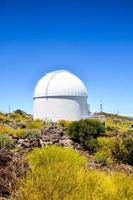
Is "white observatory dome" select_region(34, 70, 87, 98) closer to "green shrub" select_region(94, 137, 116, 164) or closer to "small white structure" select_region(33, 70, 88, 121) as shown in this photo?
"small white structure" select_region(33, 70, 88, 121)

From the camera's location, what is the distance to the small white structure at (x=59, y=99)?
125 ft

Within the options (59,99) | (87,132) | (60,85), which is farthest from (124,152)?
(60,85)

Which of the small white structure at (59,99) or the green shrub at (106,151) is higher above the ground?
the small white structure at (59,99)

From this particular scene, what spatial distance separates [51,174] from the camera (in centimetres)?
582

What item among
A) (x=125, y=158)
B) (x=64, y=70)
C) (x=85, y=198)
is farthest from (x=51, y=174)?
(x=64, y=70)

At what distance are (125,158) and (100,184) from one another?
25.1 feet

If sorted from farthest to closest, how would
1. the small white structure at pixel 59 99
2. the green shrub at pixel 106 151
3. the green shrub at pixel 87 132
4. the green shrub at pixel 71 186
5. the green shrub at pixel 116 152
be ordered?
the small white structure at pixel 59 99 → the green shrub at pixel 87 132 → the green shrub at pixel 116 152 → the green shrub at pixel 106 151 → the green shrub at pixel 71 186

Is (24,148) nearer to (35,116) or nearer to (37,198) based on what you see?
(37,198)

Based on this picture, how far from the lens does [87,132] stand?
56.0 feet

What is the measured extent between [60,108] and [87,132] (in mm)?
21050

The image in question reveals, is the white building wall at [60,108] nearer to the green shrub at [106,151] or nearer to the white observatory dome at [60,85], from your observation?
the white observatory dome at [60,85]

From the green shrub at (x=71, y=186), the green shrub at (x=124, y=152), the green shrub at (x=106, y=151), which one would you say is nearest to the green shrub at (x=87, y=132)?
the green shrub at (x=106, y=151)

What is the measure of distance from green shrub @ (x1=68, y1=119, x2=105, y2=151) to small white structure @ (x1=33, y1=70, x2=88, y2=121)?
63.5 ft

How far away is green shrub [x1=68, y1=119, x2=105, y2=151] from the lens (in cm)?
1575
